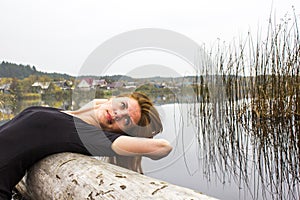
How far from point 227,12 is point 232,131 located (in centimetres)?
227

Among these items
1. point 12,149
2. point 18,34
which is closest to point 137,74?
point 12,149

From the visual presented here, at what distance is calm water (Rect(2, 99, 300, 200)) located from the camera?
172 centimetres

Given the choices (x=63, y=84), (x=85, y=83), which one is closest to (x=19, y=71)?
(x=63, y=84)

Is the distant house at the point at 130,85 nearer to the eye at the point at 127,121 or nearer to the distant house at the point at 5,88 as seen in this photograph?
the eye at the point at 127,121

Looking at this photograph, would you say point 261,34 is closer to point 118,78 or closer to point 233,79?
point 233,79

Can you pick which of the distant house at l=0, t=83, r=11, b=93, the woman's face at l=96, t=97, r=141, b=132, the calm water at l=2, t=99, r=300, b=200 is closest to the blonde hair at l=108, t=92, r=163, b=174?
the woman's face at l=96, t=97, r=141, b=132

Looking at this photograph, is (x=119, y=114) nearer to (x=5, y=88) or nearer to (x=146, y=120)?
(x=146, y=120)

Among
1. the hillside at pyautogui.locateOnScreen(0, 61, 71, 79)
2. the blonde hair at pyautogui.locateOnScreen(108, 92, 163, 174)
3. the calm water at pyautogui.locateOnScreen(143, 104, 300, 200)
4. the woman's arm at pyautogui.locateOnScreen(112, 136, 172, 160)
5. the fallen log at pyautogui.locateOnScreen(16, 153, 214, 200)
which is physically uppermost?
the hillside at pyautogui.locateOnScreen(0, 61, 71, 79)

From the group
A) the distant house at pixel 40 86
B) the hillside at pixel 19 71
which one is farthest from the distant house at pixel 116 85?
the distant house at pixel 40 86

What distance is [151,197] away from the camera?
721mm

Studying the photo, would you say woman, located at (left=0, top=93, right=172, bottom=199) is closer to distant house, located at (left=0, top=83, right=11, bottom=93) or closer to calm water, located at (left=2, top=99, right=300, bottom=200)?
calm water, located at (left=2, top=99, right=300, bottom=200)

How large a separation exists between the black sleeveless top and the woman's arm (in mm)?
39

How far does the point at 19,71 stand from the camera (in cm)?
348

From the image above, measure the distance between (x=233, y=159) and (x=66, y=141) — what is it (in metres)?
1.42
